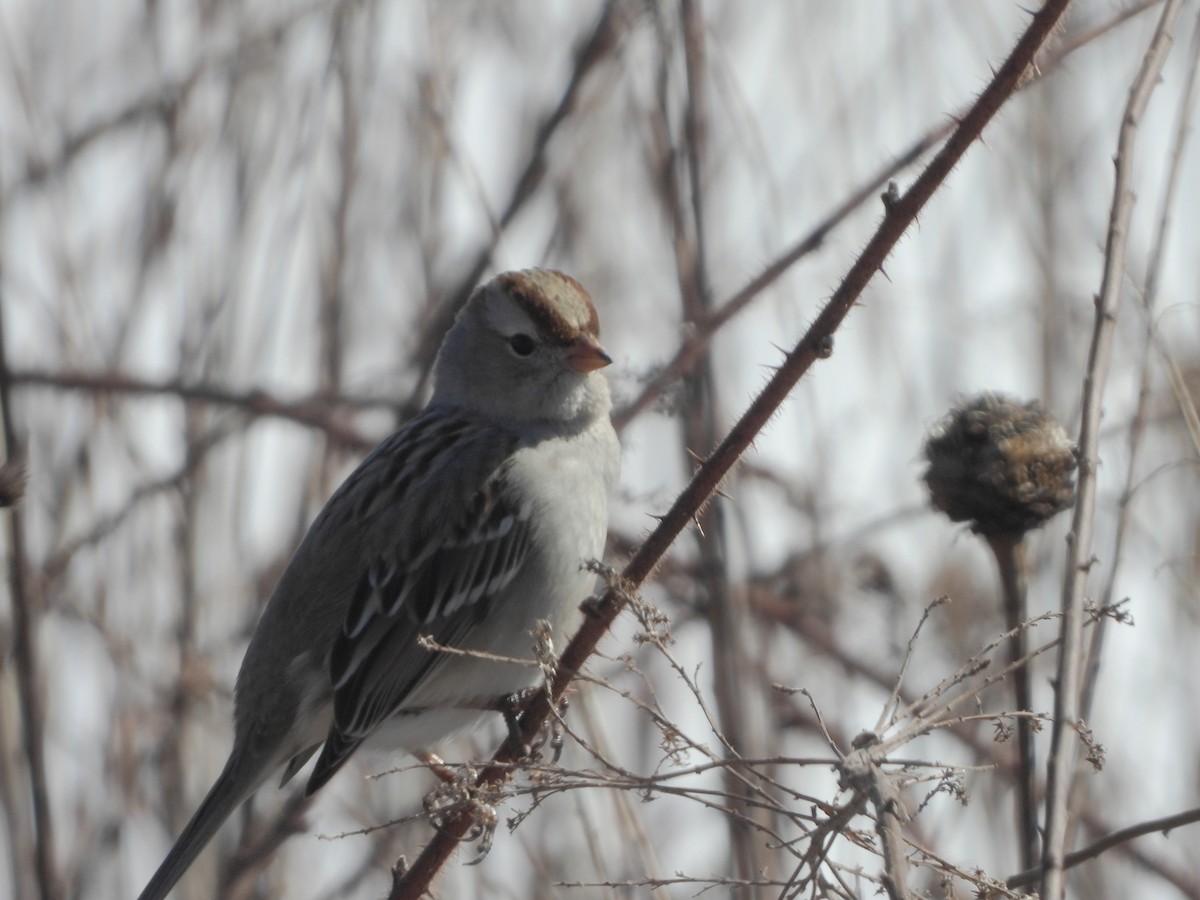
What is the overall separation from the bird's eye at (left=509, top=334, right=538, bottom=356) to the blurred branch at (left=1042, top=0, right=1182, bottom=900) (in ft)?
5.58

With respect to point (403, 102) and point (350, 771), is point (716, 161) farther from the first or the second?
point (350, 771)

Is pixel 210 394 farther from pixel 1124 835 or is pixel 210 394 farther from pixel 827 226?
pixel 1124 835

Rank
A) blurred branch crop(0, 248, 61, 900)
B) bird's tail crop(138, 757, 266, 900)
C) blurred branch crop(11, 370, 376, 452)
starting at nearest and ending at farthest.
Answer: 1. blurred branch crop(0, 248, 61, 900)
2. bird's tail crop(138, 757, 266, 900)
3. blurred branch crop(11, 370, 376, 452)

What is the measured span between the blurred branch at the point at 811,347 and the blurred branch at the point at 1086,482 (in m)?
0.33

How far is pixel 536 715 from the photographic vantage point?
7.38 ft

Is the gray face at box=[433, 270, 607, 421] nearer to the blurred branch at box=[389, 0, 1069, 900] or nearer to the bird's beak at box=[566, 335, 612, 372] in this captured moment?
the bird's beak at box=[566, 335, 612, 372]

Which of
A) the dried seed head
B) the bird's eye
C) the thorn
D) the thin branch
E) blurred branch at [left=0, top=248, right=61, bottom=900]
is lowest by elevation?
the thin branch

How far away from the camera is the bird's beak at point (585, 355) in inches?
127

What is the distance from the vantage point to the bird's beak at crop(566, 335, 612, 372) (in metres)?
3.23

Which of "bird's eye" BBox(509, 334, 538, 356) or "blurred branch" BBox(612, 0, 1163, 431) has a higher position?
"bird's eye" BBox(509, 334, 538, 356)

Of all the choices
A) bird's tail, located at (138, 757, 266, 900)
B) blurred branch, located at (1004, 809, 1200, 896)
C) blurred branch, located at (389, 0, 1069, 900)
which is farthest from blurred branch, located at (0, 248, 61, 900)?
blurred branch, located at (1004, 809, 1200, 896)

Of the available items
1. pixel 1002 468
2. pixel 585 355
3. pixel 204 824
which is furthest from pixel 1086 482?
pixel 204 824

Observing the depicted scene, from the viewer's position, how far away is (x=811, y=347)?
63.8 inches

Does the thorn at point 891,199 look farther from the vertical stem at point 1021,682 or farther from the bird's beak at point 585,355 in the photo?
the bird's beak at point 585,355
